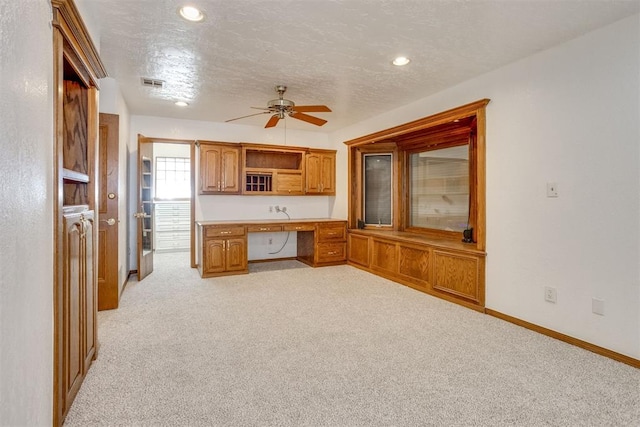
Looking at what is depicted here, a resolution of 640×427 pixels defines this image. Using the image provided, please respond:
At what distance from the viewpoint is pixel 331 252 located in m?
5.78

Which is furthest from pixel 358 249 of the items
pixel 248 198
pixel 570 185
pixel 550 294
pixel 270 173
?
pixel 570 185

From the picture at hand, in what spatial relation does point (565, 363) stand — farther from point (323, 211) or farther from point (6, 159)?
point (323, 211)

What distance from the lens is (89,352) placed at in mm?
2242

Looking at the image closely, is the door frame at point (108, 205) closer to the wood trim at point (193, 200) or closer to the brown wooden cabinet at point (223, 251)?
the brown wooden cabinet at point (223, 251)

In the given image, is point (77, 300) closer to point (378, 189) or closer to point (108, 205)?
point (108, 205)

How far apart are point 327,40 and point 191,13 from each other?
3.46 feet

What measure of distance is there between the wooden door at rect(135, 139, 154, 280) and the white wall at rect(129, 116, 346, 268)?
16 centimetres

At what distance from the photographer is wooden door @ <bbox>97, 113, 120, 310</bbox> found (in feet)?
11.6

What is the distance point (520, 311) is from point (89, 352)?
139 inches

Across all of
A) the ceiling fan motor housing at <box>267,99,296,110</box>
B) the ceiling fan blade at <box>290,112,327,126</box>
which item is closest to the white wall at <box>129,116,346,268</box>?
the ceiling fan blade at <box>290,112,327,126</box>

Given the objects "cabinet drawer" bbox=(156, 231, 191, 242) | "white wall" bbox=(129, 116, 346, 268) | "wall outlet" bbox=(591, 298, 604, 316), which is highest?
"white wall" bbox=(129, 116, 346, 268)

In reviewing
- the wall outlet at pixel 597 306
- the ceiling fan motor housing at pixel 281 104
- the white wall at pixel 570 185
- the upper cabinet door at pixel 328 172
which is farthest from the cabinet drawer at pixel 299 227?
the wall outlet at pixel 597 306

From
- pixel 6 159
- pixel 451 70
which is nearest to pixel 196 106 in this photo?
pixel 451 70

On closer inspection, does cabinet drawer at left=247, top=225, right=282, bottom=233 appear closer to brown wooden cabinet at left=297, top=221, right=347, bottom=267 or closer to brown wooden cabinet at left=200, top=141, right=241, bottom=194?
brown wooden cabinet at left=297, top=221, right=347, bottom=267
